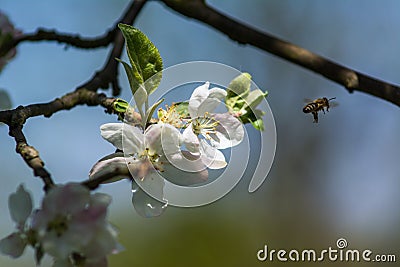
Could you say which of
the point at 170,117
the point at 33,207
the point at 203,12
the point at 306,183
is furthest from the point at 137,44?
the point at 306,183

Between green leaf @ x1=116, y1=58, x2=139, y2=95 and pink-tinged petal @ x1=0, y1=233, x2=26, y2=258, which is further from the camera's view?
green leaf @ x1=116, y1=58, x2=139, y2=95

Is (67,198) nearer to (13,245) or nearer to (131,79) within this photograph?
(13,245)

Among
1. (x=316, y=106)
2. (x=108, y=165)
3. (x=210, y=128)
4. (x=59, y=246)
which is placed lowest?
(x=59, y=246)

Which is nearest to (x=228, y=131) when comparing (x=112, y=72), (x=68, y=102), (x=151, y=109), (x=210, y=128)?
(x=210, y=128)

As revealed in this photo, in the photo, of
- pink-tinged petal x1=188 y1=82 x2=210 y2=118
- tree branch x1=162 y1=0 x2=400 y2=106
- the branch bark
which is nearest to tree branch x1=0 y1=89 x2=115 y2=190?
the branch bark

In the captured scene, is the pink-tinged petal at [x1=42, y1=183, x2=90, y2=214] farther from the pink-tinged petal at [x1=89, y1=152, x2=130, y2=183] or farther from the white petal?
the white petal

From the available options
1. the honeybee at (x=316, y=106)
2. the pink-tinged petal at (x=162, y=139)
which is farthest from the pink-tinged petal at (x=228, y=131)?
the honeybee at (x=316, y=106)

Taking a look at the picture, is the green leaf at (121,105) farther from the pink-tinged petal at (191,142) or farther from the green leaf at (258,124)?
the green leaf at (258,124)
